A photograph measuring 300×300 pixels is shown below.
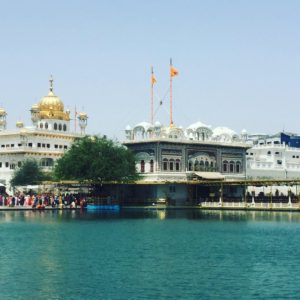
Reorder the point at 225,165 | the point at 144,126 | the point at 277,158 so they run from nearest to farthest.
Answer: the point at 144,126 → the point at 225,165 → the point at 277,158

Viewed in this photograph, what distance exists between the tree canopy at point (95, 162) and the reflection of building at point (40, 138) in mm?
13775

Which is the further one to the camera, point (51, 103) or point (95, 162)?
A: point (51, 103)

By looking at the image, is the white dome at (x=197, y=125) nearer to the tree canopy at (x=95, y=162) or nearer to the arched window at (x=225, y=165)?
the arched window at (x=225, y=165)

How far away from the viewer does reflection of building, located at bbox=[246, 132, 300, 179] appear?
401 ft

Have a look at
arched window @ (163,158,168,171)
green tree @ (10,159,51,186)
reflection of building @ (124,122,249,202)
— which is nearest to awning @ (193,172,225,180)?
reflection of building @ (124,122,249,202)

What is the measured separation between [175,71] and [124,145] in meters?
12.9

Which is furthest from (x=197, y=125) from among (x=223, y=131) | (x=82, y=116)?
(x=82, y=116)

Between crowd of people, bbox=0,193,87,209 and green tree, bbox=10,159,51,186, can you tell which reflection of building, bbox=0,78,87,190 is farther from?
crowd of people, bbox=0,193,87,209

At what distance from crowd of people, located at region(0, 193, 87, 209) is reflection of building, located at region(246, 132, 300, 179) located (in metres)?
35.2

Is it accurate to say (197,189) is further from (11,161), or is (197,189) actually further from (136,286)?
(136,286)

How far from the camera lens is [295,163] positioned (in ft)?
434

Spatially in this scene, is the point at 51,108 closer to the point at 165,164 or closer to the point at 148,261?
the point at 165,164

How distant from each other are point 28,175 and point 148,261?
64422 millimetres

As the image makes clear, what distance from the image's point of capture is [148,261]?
39.8 meters
